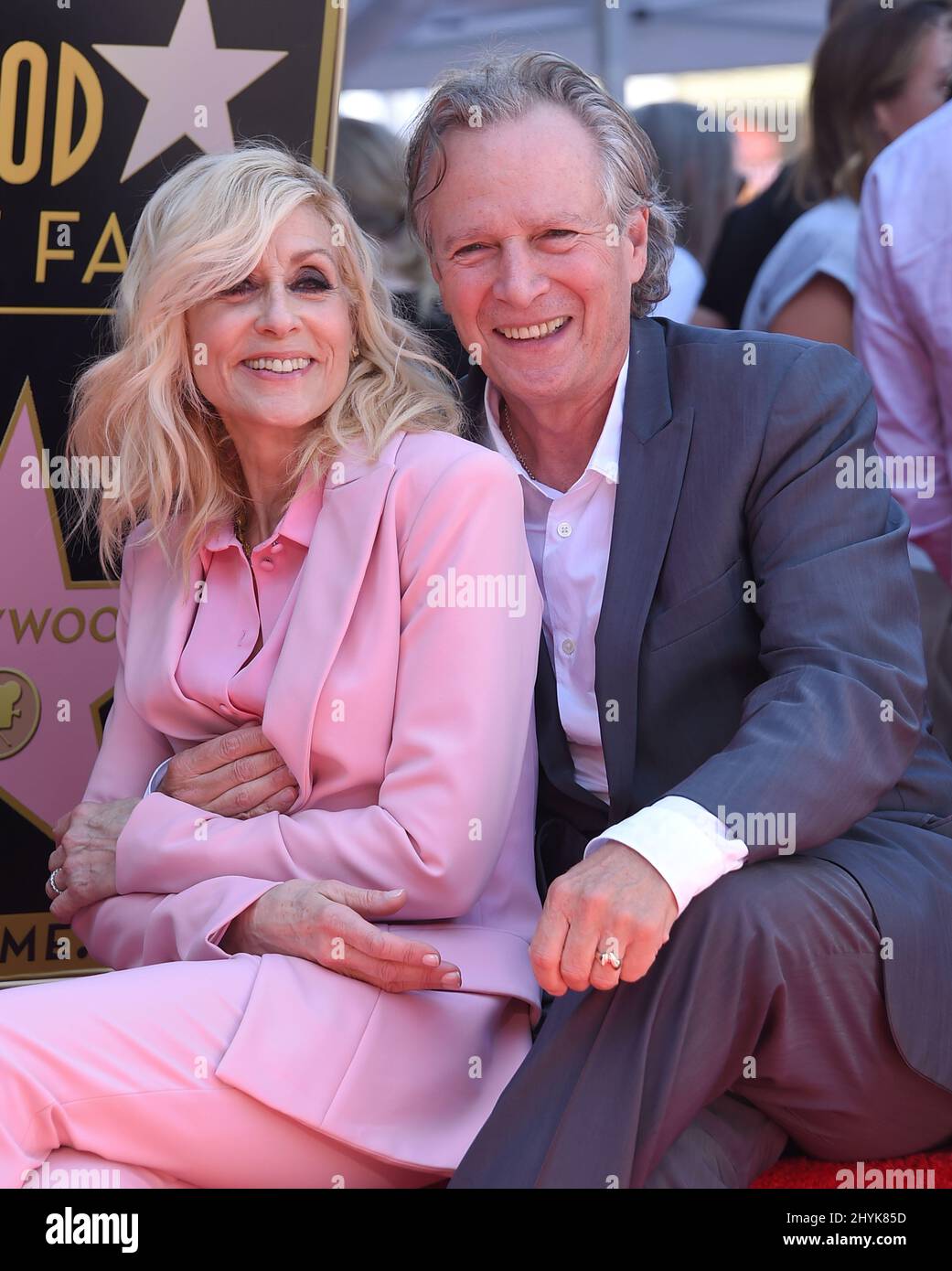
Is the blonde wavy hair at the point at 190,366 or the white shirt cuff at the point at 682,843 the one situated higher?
the blonde wavy hair at the point at 190,366

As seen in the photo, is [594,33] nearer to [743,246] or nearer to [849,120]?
[743,246]

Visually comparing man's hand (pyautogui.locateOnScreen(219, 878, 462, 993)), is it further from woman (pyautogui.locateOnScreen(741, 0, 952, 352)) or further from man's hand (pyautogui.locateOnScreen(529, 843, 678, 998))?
woman (pyautogui.locateOnScreen(741, 0, 952, 352))

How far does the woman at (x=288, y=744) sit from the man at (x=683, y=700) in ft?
0.54

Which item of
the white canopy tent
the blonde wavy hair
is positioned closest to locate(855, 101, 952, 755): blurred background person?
the blonde wavy hair

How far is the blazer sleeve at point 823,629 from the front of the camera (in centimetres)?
207

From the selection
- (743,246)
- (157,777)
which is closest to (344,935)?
(157,777)

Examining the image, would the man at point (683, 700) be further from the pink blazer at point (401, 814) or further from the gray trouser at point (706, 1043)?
the pink blazer at point (401, 814)

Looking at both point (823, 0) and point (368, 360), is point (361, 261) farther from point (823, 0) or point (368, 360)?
point (823, 0)

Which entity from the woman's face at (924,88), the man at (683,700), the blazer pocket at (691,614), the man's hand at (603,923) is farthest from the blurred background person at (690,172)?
the man's hand at (603,923)

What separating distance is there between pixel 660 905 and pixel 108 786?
1092 millimetres

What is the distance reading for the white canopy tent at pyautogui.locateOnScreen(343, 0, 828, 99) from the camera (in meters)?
5.56

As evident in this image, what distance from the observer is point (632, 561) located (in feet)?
7.92

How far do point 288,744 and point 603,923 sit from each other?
631mm

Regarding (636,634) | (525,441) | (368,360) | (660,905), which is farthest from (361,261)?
(660,905)
